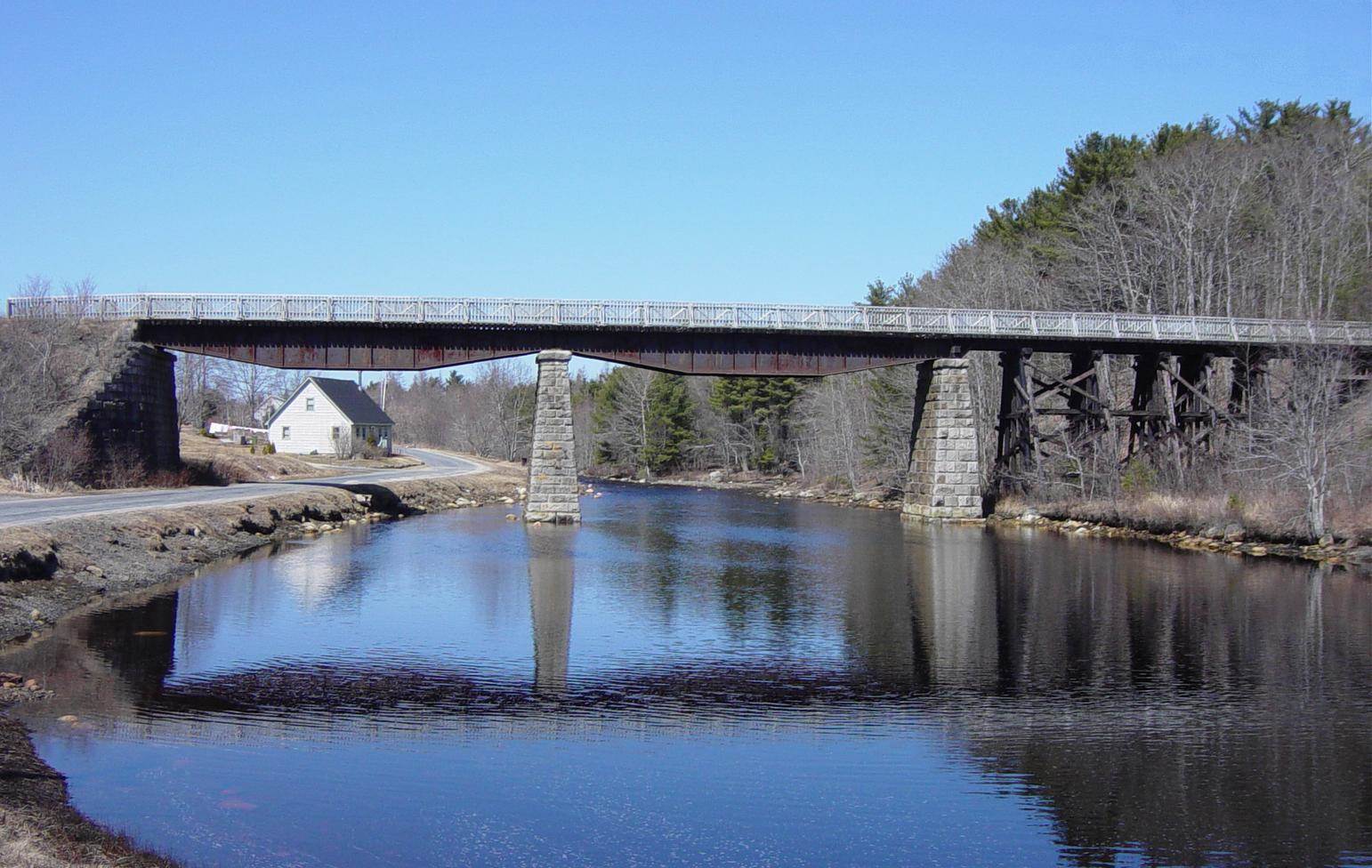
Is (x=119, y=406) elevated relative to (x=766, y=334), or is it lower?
lower

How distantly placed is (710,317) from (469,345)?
11.7m

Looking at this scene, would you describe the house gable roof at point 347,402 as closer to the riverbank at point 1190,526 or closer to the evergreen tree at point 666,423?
the evergreen tree at point 666,423

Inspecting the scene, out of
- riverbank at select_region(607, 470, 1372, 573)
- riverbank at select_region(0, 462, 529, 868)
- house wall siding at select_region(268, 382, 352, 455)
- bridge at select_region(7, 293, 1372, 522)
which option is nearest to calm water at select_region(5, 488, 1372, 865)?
riverbank at select_region(0, 462, 529, 868)

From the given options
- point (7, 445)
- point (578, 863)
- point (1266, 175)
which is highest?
point (1266, 175)

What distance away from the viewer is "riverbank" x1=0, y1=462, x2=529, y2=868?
1197cm

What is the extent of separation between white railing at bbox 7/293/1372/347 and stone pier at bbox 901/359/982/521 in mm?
2514

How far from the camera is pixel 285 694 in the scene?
66.0 ft

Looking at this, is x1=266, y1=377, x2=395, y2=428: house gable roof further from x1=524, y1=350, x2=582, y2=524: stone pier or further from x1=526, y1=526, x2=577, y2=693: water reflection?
x1=526, y1=526, x2=577, y2=693: water reflection

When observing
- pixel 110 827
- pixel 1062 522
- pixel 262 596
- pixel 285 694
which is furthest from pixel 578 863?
pixel 1062 522

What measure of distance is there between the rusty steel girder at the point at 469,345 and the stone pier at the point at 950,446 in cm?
313

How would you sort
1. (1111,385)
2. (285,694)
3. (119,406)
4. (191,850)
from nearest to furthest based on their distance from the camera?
(191,850) < (285,694) < (119,406) < (1111,385)

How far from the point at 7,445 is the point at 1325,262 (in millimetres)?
67312

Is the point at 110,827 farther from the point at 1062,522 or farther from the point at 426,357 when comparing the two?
the point at 1062,522

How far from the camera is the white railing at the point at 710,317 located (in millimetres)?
52219
